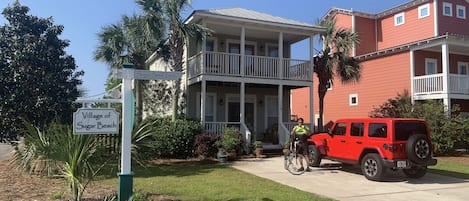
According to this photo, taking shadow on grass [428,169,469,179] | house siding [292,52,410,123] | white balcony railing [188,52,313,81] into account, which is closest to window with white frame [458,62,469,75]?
house siding [292,52,410,123]

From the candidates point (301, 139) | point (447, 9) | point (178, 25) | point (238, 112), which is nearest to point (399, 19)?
point (447, 9)

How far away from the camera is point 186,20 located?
1822 cm

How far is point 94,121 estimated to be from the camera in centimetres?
711

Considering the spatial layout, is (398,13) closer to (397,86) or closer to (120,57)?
(397,86)

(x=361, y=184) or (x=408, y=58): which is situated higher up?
(x=408, y=58)

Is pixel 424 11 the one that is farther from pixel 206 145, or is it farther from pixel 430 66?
pixel 206 145

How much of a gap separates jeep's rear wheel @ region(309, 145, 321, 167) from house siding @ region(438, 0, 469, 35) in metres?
17.6

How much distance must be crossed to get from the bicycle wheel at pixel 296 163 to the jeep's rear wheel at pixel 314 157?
2.61ft

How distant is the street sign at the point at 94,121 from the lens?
6.86 metres

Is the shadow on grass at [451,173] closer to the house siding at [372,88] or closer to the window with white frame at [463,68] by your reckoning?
the house siding at [372,88]

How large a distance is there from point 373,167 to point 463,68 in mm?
17897

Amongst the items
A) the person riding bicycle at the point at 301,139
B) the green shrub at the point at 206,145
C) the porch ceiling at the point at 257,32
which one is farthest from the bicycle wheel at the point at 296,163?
the porch ceiling at the point at 257,32

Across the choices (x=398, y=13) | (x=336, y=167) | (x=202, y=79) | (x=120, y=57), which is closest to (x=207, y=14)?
(x=202, y=79)

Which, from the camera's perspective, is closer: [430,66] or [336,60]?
[336,60]
